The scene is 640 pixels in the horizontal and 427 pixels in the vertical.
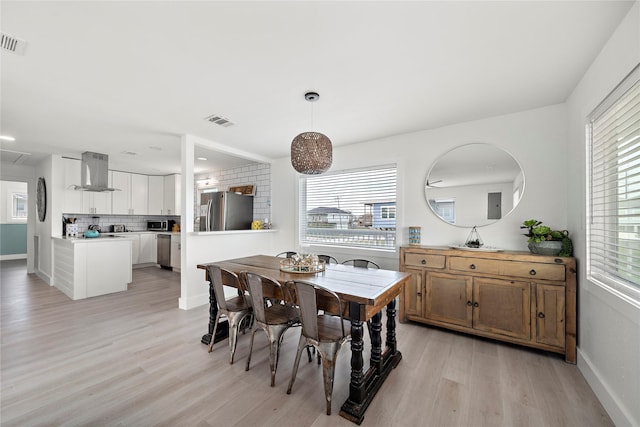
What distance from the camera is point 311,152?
2.30 metres

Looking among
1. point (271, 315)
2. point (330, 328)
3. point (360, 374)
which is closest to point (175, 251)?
point (271, 315)

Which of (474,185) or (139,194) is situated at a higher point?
(139,194)

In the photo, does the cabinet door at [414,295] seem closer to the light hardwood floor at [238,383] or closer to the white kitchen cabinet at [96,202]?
the light hardwood floor at [238,383]

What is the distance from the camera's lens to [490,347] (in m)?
2.64

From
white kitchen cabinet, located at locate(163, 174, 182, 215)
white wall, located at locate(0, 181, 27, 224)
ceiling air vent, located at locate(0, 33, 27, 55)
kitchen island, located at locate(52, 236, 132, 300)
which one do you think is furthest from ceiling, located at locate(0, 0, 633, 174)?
white wall, located at locate(0, 181, 27, 224)

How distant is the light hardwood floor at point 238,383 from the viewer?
66.9 inches

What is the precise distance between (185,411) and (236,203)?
3.64 metres

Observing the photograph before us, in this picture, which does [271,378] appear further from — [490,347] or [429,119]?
[429,119]

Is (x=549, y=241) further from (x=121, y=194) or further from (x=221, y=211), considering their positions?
(x=121, y=194)

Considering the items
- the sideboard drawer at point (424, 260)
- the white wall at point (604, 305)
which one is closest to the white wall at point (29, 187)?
the sideboard drawer at point (424, 260)

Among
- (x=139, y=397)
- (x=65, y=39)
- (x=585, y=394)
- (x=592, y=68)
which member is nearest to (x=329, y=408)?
(x=139, y=397)

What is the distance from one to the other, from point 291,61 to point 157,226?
673 cm

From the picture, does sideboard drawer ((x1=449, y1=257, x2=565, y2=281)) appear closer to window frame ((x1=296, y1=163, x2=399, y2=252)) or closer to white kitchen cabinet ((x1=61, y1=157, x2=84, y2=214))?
window frame ((x1=296, y1=163, x2=399, y2=252))

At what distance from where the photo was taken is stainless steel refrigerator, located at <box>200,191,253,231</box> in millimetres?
4750
